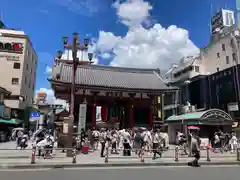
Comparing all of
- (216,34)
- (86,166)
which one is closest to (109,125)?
(86,166)

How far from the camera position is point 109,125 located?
34.2 m

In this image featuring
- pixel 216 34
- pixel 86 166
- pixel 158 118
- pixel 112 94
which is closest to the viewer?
pixel 86 166

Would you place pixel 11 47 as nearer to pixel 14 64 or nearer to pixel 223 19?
pixel 14 64

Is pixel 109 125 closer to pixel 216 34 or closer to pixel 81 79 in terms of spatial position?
pixel 81 79

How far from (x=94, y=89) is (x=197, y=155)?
19106mm

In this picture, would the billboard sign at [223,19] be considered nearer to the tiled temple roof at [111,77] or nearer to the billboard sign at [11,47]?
the tiled temple roof at [111,77]

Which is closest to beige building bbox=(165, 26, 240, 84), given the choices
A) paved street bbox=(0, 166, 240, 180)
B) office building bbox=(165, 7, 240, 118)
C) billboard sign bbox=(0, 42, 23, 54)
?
office building bbox=(165, 7, 240, 118)

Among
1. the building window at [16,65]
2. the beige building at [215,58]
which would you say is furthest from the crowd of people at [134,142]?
the beige building at [215,58]

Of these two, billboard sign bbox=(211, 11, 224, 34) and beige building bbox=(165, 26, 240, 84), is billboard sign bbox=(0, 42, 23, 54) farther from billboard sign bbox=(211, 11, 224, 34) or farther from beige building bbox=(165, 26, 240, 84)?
billboard sign bbox=(211, 11, 224, 34)

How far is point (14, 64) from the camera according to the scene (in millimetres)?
48219

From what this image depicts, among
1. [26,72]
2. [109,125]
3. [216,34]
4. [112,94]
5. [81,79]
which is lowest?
[109,125]

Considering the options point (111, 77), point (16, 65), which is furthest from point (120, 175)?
point (16, 65)

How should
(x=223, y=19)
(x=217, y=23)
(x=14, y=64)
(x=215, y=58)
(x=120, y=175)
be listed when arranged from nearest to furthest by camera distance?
(x=120, y=175) < (x=14, y=64) < (x=215, y=58) < (x=223, y=19) < (x=217, y=23)

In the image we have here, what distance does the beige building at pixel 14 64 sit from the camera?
47125mm
